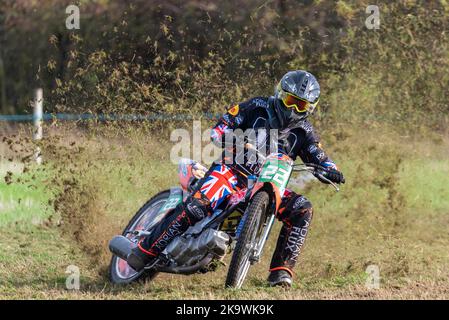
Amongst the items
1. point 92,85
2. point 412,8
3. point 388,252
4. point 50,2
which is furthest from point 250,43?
point 50,2

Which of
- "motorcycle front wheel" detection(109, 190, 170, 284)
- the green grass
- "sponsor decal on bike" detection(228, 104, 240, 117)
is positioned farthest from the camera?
the green grass

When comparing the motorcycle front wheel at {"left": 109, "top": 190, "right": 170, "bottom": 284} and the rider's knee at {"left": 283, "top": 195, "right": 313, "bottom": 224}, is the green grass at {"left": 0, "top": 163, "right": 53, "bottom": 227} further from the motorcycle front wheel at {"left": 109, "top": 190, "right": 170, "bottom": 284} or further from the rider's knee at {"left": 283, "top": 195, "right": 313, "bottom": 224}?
the rider's knee at {"left": 283, "top": 195, "right": 313, "bottom": 224}

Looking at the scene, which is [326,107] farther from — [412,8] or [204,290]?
[204,290]

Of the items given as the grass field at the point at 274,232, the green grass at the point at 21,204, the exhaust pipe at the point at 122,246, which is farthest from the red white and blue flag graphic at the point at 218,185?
the green grass at the point at 21,204

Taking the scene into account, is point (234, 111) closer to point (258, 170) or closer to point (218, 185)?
point (258, 170)

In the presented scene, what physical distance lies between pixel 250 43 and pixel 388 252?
6.47 metres

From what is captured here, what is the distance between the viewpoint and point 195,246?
7.63 metres

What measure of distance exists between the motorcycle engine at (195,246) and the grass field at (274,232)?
301mm

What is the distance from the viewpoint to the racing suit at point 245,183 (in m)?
7.77

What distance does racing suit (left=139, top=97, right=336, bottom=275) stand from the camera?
777cm

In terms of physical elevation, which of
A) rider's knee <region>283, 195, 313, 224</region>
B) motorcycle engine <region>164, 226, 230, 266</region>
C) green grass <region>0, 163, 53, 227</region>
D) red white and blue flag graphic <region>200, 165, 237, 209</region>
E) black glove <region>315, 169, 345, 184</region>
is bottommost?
green grass <region>0, 163, 53, 227</region>

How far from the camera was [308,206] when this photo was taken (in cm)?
791

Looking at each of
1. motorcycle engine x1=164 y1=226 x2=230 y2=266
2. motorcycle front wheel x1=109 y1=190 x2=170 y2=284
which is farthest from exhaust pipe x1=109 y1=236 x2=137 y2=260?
motorcycle engine x1=164 y1=226 x2=230 y2=266
